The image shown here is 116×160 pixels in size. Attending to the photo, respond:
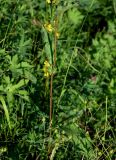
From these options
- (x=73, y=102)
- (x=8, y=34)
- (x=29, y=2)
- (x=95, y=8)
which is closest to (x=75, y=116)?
(x=73, y=102)

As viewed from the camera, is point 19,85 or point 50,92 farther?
point 19,85

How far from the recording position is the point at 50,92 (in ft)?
6.90

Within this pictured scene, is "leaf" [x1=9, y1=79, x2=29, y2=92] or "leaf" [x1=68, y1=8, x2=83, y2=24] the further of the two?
"leaf" [x1=68, y1=8, x2=83, y2=24]

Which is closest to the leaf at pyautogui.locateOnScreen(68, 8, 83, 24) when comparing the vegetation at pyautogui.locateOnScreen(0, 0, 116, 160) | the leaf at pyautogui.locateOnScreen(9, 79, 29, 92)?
the vegetation at pyautogui.locateOnScreen(0, 0, 116, 160)

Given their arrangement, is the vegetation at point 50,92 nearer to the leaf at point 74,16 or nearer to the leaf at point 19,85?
the leaf at point 19,85

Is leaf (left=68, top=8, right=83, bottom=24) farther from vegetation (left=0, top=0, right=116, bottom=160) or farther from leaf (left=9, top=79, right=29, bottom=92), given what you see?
leaf (left=9, top=79, right=29, bottom=92)

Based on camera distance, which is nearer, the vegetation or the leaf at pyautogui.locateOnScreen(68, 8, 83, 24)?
the vegetation

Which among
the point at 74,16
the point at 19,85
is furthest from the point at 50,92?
the point at 74,16

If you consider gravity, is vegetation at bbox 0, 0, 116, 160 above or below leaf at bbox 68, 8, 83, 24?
below

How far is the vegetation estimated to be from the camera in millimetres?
2166

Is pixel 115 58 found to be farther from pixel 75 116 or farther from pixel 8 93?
pixel 8 93

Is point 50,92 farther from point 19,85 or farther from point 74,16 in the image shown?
point 74,16

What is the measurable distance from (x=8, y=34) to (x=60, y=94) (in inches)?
22.4

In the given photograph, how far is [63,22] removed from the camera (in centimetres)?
321
